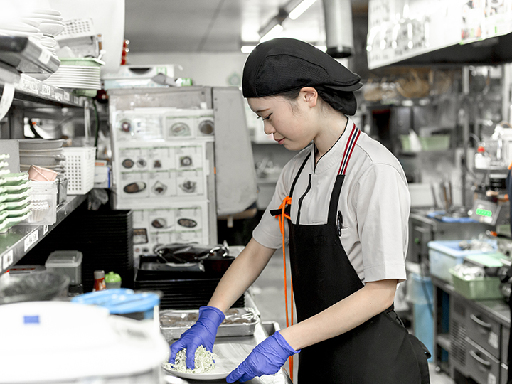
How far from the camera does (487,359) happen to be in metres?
3.94

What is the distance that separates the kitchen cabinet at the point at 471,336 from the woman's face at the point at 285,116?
2.55 metres

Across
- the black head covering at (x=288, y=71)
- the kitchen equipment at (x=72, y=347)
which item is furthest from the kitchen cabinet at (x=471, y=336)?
the kitchen equipment at (x=72, y=347)

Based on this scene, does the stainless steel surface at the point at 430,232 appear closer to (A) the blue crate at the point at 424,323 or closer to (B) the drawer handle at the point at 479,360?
(A) the blue crate at the point at 424,323

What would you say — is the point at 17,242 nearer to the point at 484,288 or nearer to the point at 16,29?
the point at 16,29

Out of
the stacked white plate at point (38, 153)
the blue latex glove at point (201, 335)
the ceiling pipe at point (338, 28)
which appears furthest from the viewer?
the ceiling pipe at point (338, 28)

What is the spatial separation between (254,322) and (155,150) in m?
1.78

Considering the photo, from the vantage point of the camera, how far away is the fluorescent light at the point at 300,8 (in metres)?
6.20

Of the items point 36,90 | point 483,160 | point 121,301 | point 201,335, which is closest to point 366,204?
point 201,335

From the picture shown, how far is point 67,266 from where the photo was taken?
2.66m

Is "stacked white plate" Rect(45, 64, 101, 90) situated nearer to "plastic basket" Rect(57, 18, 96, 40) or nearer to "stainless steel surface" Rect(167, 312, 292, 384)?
"plastic basket" Rect(57, 18, 96, 40)

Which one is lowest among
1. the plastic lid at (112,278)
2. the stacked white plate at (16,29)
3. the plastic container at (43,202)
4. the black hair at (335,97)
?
the plastic lid at (112,278)

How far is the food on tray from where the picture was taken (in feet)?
6.07

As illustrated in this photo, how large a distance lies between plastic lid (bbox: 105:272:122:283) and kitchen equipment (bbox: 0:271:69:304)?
5.73ft

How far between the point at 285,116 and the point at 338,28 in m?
3.93
